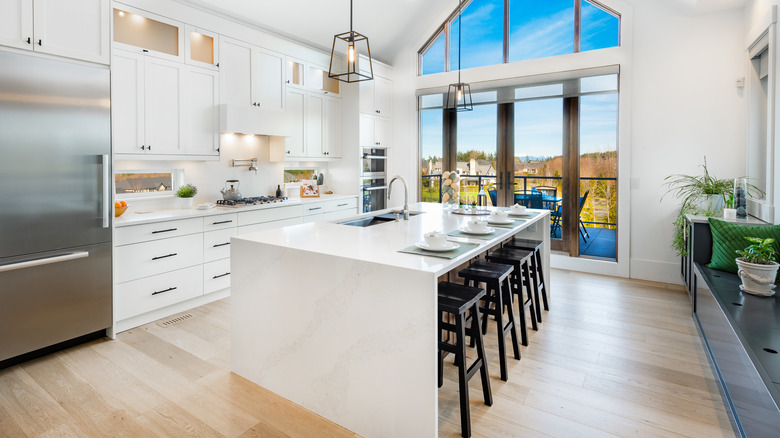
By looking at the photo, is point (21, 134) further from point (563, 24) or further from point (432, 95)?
point (563, 24)

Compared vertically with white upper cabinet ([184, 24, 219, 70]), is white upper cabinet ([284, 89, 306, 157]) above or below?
below

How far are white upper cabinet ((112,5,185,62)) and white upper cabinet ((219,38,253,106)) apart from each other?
453 millimetres

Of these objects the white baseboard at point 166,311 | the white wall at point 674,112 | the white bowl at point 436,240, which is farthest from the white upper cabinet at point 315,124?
the white wall at point 674,112

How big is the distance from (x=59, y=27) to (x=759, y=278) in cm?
482

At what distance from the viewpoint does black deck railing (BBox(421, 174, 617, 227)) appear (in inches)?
198

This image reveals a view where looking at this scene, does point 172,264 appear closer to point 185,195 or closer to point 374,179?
point 185,195

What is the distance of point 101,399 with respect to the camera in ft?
7.50

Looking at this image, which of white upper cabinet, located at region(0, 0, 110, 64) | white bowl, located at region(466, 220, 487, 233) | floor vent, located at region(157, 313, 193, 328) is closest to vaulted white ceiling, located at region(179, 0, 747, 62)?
white upper cabinet, located at region(0, 0, 110, 64)

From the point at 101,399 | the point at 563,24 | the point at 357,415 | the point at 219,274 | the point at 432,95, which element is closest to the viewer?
the point at 357,415

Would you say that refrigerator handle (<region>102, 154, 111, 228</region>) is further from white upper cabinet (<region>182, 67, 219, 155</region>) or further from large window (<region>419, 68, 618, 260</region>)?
large window (<region>419, 68, 618, 260</region>)

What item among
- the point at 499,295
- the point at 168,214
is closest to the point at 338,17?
the point at 168,214

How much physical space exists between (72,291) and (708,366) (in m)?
4.40

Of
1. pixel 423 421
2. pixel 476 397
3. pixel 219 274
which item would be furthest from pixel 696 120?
pixel 219 274

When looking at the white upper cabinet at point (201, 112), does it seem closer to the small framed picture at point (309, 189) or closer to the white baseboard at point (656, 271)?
the small framed picture at point (309, 189)
